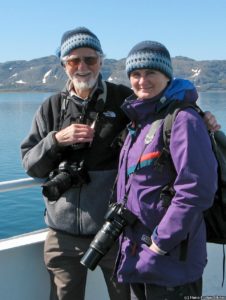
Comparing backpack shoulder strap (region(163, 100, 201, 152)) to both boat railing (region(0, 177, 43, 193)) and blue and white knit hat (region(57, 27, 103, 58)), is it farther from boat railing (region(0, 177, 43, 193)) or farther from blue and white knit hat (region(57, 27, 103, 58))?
boat railing (region(0, 177, 43, 193))

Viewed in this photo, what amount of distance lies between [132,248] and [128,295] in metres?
0.61

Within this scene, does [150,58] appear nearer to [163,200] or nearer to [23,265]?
[163,200]

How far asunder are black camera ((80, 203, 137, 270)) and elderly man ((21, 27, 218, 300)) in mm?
277

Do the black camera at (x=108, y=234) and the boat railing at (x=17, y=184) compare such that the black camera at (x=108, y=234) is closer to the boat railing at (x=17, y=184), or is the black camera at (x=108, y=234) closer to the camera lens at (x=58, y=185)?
the camera lens at (x=58, y=185)

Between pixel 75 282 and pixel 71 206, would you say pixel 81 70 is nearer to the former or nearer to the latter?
pixel 71 206

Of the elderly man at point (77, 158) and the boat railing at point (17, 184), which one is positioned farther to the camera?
the boat railing at point (17, 184)

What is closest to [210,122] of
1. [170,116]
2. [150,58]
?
[170,116]

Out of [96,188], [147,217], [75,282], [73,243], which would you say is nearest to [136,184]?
[147,217]

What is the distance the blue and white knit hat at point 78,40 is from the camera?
2908 millimetres

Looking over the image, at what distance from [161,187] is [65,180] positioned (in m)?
0.74

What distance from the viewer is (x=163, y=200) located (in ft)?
7.70

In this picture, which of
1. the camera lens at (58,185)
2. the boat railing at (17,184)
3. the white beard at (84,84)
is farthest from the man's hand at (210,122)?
the boat railing at (17,184)

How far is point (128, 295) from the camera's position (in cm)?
295

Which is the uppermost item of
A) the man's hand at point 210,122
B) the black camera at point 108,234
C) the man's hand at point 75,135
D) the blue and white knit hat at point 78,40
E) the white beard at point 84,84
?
the blue and white knit hat at point 78,40
